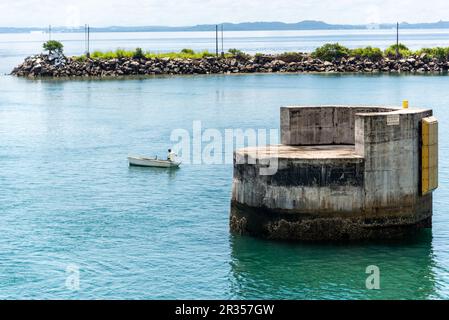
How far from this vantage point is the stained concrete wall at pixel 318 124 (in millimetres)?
41125

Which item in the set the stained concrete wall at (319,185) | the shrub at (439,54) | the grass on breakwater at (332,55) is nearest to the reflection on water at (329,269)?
the stained concrete wall at (319,185)

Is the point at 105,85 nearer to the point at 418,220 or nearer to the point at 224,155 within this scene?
the point at 224,155

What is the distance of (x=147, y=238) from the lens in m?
39.4

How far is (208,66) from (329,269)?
117235mm

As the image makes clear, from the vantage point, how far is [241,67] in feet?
493

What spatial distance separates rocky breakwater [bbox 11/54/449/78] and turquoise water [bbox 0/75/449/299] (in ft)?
207

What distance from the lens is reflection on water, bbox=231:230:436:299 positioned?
32312 millimetres

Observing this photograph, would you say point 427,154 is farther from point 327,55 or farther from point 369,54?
point 369,54

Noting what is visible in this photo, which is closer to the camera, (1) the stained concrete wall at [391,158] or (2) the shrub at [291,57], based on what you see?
(1) the stained concrete wall at [391,158]

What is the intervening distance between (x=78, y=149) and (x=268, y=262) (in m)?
35.2

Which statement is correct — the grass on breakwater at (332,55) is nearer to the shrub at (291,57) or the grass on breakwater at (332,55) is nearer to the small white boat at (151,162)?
the shrub at (291,57)

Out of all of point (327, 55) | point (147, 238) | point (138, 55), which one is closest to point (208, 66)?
point (138, 55)

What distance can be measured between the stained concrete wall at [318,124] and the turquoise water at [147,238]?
539cm
